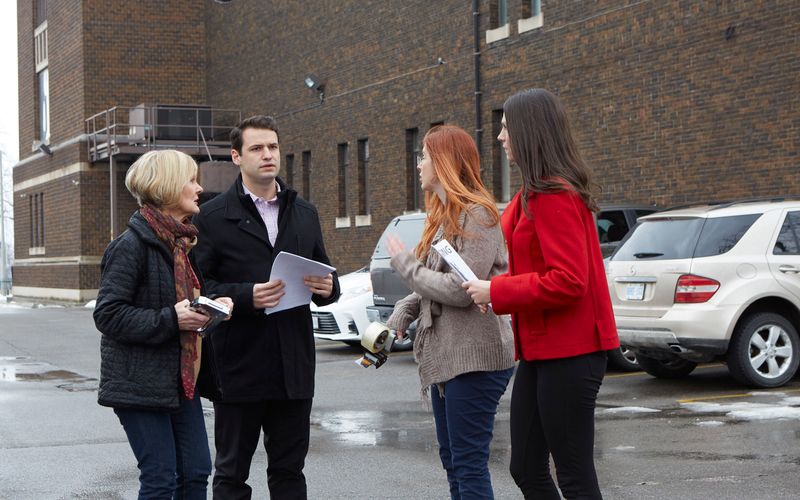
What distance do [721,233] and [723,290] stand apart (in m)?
0.57

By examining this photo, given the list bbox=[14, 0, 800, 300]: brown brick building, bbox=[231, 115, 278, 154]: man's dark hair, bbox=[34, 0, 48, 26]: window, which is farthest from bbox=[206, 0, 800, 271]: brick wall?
bbox=[34, 0, 48, 26]: window

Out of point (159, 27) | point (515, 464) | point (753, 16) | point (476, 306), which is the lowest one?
point (515, 464)

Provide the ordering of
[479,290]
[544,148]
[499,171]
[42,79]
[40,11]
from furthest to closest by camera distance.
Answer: [40,11], [42,79], [499,171], [479,290], [544,148]

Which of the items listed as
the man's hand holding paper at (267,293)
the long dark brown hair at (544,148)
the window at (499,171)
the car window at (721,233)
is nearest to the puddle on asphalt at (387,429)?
the car window at (721,233)

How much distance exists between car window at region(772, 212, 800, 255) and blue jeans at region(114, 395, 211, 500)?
7.63 meters

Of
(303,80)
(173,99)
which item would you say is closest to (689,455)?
(303,80)

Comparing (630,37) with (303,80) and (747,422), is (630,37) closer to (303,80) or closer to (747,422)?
(747,422)

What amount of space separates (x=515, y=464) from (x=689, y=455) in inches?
152

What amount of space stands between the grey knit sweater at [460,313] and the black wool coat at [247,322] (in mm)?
623

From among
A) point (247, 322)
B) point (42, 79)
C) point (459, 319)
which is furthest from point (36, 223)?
point (459, 319)

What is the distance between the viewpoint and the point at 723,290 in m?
10.8

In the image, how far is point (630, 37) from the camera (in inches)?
738

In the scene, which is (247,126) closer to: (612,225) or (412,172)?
(612,225)

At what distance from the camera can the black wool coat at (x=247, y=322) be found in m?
5.03
